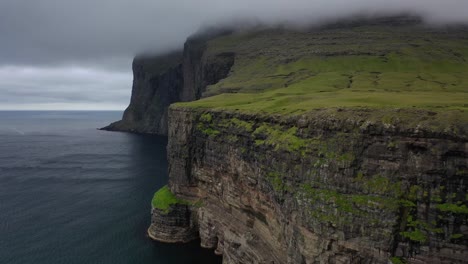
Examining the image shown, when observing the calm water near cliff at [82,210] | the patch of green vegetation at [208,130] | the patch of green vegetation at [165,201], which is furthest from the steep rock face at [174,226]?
the patch of green vegetation at [208,130]

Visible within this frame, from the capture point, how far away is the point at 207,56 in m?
157

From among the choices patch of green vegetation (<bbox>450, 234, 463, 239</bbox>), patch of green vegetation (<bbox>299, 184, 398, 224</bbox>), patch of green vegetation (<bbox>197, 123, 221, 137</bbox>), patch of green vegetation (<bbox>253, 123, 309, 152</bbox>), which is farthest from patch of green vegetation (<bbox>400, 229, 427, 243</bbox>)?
patch of green vegetation (<bbox>197, 123, 221, 137</bbox>)

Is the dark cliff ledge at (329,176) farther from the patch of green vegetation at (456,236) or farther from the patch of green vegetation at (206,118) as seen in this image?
the patch of green vegetation at (206,118)

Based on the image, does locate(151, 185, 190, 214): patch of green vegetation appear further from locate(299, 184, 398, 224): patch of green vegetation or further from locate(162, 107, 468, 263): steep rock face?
locate(299, 184, 398, 224): patch of green vegetation

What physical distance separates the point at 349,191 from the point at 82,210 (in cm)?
6340

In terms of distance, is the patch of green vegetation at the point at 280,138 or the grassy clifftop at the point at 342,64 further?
the grassy clifftop at the point at 342,64

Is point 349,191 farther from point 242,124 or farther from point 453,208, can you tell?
point 242,124

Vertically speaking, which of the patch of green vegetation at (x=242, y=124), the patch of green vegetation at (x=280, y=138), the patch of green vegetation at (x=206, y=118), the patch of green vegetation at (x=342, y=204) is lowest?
the patch of green vegetation at (x=342, y=204)

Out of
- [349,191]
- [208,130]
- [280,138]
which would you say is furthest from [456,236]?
[208,130]

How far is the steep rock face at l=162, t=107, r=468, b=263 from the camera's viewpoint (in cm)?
3141

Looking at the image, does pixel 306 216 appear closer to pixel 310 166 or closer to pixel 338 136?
pixel 310 166

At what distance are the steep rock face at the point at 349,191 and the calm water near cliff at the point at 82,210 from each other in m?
17.7

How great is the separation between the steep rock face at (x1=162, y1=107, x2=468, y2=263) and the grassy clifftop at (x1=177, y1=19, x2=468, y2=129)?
45.9 feet

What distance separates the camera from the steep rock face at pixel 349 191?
31.4 m
